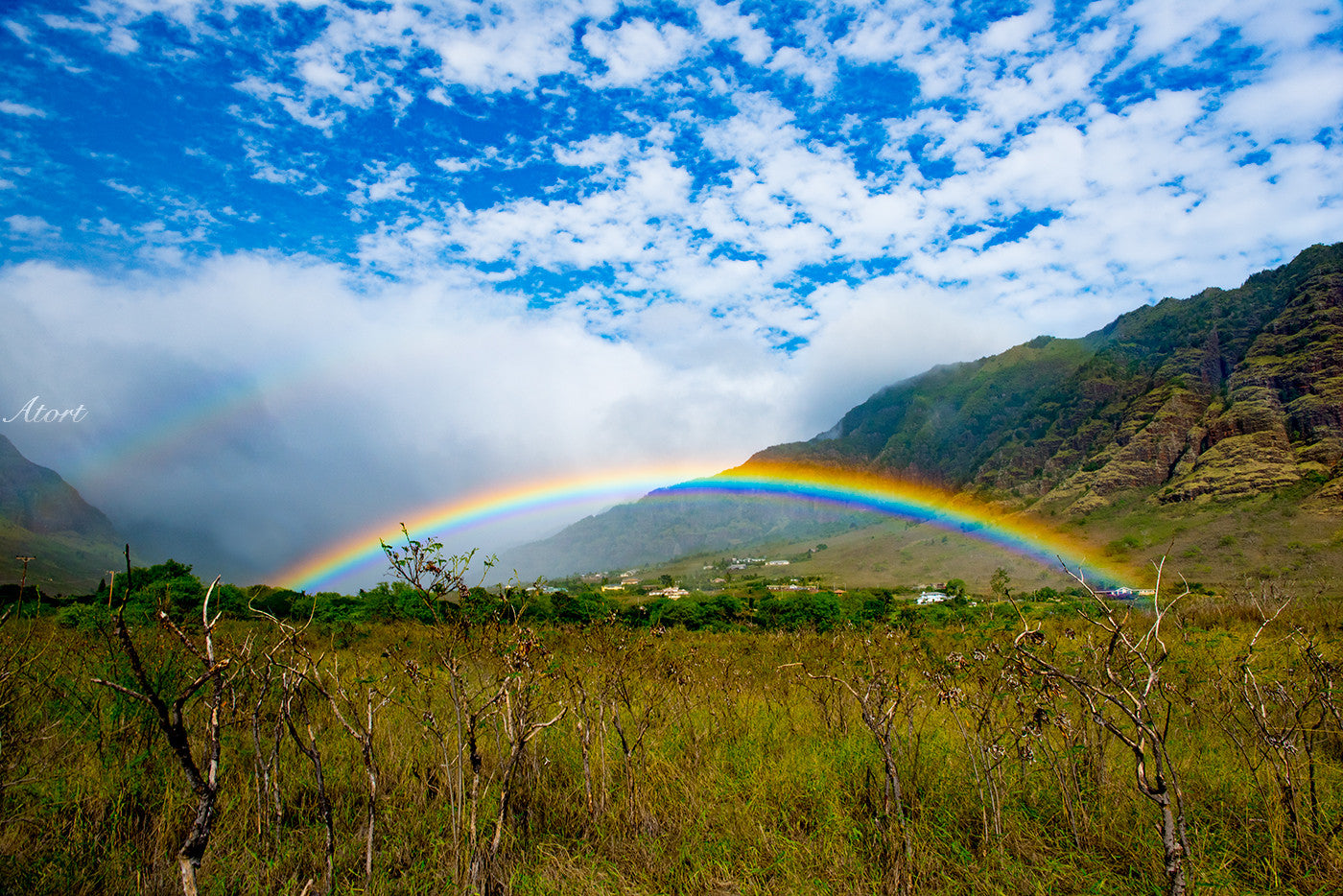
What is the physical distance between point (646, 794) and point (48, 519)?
193m

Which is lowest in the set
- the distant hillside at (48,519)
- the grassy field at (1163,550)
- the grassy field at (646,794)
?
the grassy field at (1163,550)

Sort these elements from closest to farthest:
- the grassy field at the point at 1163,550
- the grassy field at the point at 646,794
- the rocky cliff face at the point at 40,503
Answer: the grassy field at the point at 646,794 < the grassy field at the point at 1163,550 < the rocky cliff face at the point at 40,503

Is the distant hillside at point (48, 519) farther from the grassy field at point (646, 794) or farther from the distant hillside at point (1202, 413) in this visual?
the grassy field at point (646, 794)

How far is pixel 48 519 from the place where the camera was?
138m

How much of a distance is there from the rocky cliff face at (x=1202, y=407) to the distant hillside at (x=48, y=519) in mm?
182853

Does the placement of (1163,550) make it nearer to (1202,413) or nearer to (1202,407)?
(1202,413)

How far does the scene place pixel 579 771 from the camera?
6.22 metres

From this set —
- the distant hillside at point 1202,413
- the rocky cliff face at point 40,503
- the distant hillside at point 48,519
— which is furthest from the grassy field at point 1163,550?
the rocky cliff face at point 40,503

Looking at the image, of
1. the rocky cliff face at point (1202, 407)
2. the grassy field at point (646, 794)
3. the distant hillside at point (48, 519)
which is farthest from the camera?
the distant hillside at point (48, 519)

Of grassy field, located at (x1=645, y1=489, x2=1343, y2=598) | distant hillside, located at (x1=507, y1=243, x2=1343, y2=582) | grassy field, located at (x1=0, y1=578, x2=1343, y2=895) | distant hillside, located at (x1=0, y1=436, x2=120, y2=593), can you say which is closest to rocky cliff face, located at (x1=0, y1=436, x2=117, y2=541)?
distant hillside, located at (x1=0, y1=436, x2=120, y2=593)

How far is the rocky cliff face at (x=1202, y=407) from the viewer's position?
→ 94500 mm

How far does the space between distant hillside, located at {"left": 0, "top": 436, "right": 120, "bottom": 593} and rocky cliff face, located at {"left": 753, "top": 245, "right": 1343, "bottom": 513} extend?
18285cm

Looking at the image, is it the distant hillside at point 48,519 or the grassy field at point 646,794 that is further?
the distant hillside at point 48,519

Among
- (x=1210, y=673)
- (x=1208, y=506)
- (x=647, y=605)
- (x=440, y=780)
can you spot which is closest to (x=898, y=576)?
(x=1208, y=506)
